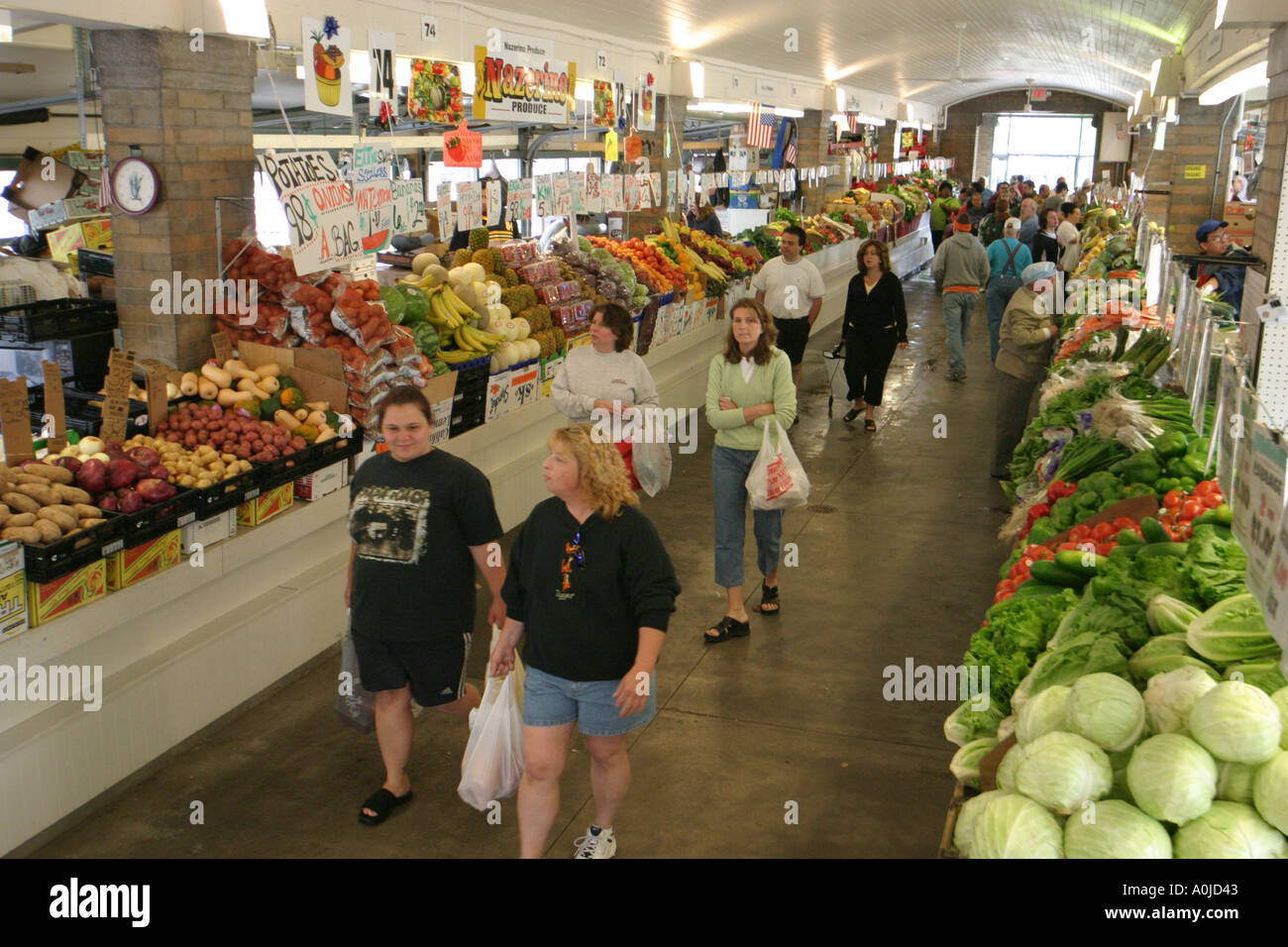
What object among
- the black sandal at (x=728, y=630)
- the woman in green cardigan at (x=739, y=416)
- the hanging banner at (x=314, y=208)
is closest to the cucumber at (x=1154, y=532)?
the woman in green cardigan at (x=739, y=416)

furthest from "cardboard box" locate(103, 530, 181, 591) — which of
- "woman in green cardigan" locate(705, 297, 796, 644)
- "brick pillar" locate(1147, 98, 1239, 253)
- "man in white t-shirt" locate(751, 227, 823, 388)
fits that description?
"brick pillar" locate(1147, 98, 1239, 253)

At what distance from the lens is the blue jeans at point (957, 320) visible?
38.6ft

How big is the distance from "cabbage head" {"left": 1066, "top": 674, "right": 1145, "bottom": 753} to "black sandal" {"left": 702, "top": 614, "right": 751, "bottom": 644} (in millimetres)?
3161

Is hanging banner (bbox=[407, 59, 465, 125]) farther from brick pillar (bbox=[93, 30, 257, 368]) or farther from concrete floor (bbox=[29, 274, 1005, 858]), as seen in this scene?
concrete floor (bbox=[29, 274, 1005, 858])

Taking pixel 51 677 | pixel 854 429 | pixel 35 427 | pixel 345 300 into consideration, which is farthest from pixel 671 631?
pixel 854 429

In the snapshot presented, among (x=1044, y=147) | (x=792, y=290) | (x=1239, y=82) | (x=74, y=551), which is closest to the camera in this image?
(x=74, y=551)

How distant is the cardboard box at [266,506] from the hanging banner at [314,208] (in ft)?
3.88

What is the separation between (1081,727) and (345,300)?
4437 mm

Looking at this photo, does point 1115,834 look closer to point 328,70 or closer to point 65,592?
point 65,592

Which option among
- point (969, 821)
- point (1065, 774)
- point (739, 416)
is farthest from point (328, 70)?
point (1065, 774)

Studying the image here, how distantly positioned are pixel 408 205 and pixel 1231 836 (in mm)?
5814

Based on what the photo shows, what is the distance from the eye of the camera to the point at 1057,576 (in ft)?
12.8

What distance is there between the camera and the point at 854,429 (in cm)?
1026
